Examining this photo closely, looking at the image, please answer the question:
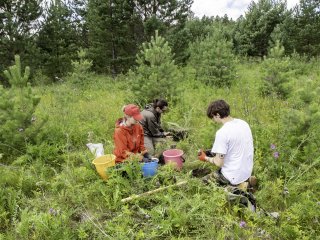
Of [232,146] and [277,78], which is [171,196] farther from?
[277,78]

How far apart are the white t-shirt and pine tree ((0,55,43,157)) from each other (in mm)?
3650

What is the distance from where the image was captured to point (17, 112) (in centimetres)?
520

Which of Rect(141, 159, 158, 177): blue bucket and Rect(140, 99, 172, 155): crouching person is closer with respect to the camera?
Rect(141, 159, 158, 177): blue bucket

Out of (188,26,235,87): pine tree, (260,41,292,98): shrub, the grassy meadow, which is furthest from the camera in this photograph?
(188,26,235,87): pine tree

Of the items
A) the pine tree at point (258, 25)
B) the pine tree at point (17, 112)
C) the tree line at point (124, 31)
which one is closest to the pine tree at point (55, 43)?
the tree line at point (124, 31)

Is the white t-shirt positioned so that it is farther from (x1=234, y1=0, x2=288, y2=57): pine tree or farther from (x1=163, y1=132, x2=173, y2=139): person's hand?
(x1=234, y1=0, x2=288, y2=57): pine tree

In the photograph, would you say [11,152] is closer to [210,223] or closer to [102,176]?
[102,176]

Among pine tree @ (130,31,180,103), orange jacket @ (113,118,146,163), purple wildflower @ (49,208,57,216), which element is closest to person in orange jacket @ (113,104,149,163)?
orange jacket @ (113,118,146,163)

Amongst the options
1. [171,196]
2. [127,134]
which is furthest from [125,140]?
[171,196]

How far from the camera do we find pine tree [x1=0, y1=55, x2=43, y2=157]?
523cm

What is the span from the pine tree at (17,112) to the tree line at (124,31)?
10.7m

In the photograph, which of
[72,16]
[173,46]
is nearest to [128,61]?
[173,46]

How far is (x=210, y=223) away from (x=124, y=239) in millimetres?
978

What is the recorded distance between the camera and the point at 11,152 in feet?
18.2
